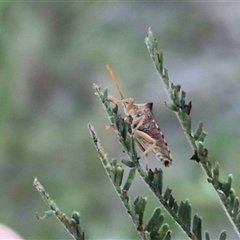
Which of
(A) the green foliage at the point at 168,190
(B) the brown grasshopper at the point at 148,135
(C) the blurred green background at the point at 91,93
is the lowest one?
(A) the green foliage at the point at 168,190

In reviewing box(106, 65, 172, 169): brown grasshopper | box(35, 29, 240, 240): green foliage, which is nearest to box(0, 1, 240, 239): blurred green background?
box(106, 65, 172, 169): brown grasshopper

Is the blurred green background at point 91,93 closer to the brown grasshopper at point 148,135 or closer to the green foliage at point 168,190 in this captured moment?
the brown grasshopper at point 148,135

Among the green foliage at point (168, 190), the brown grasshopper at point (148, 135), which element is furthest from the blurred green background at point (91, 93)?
the green foliage at point (168, 190)

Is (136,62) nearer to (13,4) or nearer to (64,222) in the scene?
(13,4)

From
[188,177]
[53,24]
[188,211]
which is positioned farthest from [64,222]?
[53,24]

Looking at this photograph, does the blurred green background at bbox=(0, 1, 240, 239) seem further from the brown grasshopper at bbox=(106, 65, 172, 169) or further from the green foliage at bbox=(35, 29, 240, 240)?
the green foliage at bbox=(35, 29, 240, 240)

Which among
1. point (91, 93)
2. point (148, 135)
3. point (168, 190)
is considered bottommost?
point (168, 190)

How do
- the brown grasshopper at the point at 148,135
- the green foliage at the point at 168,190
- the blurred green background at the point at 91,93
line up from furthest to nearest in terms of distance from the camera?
the blurred green background at the point at 91,93 → the brown grasshopper at the point at 148,135 → the green foliage at the point at 168,190

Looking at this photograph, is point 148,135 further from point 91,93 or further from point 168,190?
point 91,93

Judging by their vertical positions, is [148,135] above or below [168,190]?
above

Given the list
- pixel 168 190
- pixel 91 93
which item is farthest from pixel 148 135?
pixel 91 93
